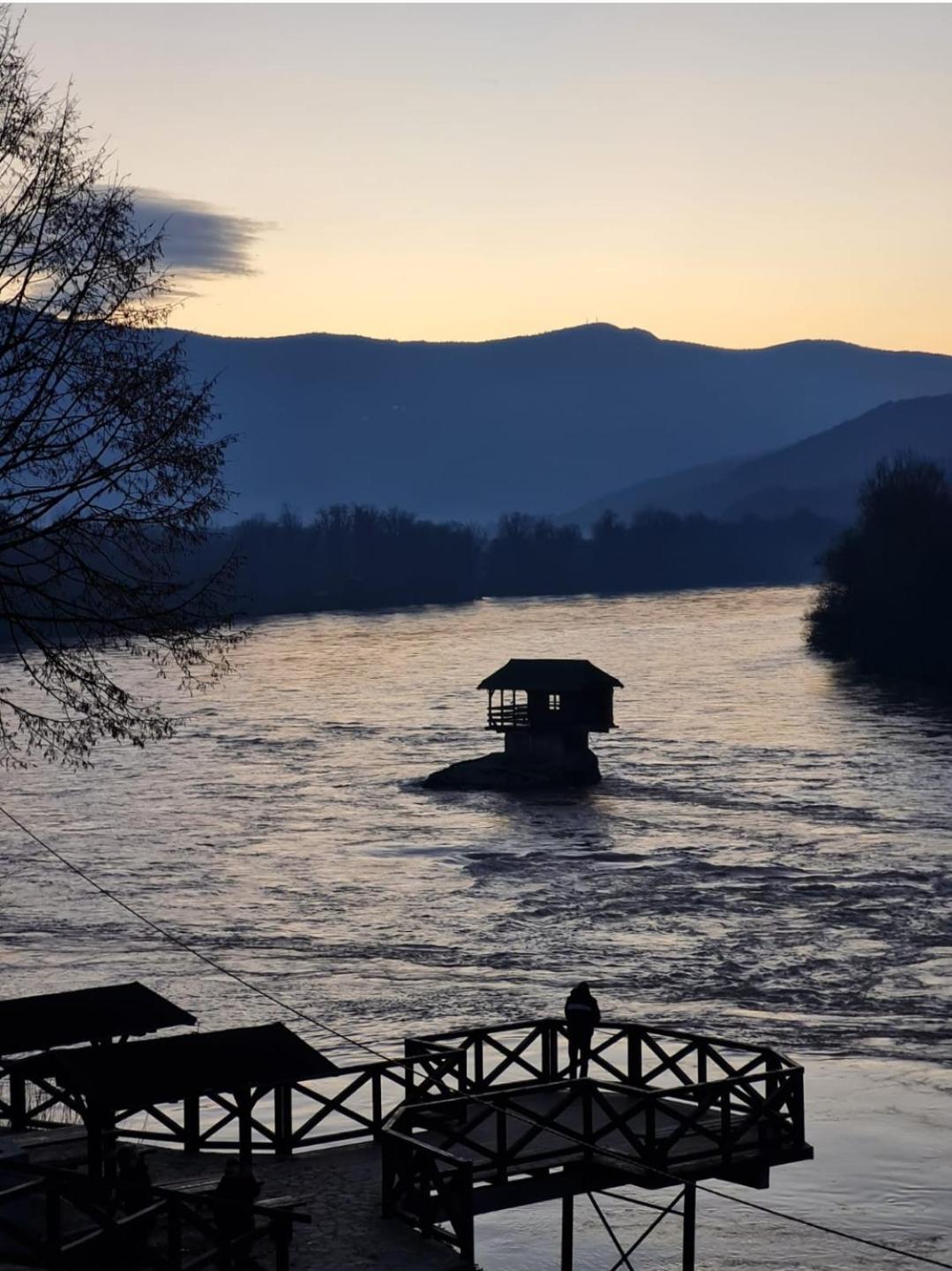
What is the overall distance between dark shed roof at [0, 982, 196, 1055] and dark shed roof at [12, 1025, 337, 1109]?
0.57 metres

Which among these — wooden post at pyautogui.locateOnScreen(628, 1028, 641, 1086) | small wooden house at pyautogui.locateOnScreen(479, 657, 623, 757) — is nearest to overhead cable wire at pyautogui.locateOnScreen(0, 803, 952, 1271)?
wooden post at pyautogui.locateOnScreen(628, 1028, 641, 1086)

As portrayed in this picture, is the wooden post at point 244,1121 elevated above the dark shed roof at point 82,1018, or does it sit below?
below

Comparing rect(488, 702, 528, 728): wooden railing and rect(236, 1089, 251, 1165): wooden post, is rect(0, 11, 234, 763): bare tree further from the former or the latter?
rect(488, 702, 528, 728): wooden railing

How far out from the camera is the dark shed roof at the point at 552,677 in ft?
257

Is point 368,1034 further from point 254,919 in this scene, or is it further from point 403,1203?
point 403,1203

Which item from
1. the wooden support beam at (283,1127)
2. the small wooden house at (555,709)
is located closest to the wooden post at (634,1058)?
the wooden support beam at (283,1127)

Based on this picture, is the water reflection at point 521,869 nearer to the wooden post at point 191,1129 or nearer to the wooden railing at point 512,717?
the wooden railing at point 512,717

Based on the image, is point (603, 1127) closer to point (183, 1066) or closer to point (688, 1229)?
point (688, 1229)

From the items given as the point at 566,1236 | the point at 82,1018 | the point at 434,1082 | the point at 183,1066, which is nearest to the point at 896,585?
the point at 566,1236

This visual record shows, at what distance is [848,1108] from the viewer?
104 ft

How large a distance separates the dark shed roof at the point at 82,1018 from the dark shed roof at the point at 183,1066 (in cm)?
57

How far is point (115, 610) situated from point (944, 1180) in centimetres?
1929

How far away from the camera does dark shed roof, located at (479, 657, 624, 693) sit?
78.4 meters

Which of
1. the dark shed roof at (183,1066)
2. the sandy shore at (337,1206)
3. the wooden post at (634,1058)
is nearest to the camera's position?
the sandy shore at (337,1206)
